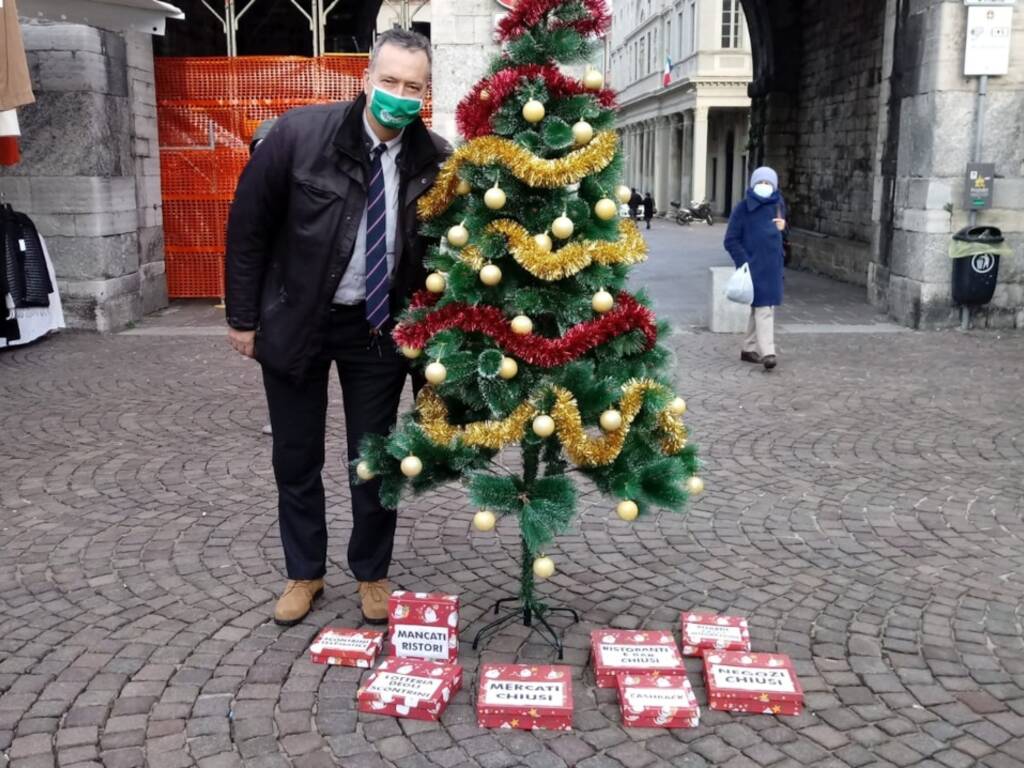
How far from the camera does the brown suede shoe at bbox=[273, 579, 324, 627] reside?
389 cm

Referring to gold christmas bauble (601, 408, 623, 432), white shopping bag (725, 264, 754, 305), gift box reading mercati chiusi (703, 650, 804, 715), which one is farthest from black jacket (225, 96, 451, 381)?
white shopping bag (725, 264, 754, 305)

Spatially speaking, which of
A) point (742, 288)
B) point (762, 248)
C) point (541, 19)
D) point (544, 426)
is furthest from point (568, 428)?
point (762, 248)

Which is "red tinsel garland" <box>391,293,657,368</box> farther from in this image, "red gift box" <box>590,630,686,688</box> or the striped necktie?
"red gift box" <box>590,630,686,688</box>

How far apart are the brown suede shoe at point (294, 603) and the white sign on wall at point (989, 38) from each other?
364 inches

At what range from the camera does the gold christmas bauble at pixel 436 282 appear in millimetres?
3410

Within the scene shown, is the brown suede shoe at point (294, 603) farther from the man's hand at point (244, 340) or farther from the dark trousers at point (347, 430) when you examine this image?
the man's hand at point (244, 340)

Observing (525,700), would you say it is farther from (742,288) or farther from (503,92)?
(742,288)

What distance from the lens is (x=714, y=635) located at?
12.0 feet

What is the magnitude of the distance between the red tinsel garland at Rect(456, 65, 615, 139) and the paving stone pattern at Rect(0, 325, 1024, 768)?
1813mm

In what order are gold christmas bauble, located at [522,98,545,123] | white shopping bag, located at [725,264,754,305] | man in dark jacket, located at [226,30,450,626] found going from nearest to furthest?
gold christmas bauble, located at [522,98,545,123] < man in dark jacket, located at [226,30,450,626] < white shopping bag, located at [725,264,754,305]

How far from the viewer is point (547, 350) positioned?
3336 mm

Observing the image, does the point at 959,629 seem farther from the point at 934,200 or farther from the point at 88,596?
the point at 934,200

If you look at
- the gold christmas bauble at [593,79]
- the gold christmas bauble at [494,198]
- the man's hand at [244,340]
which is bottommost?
the man's hand at [244,340]

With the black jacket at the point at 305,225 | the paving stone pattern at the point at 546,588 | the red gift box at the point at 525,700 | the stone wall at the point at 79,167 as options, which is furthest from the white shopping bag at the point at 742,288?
the stone wall at the point at 79,167
